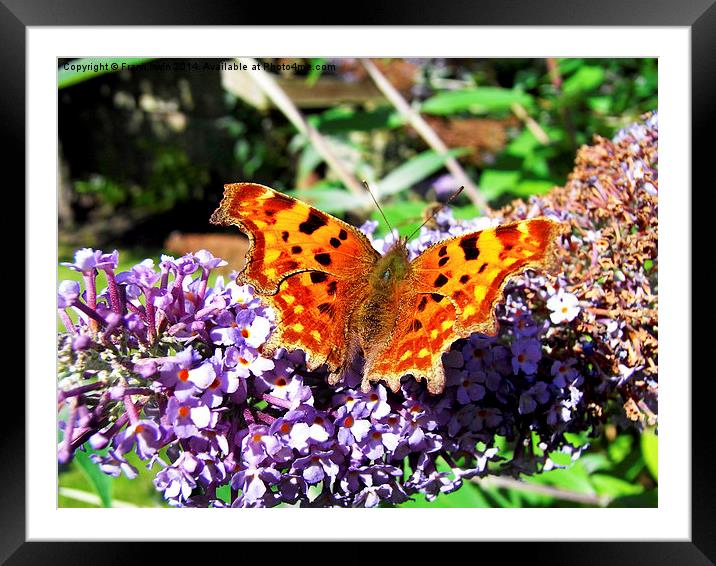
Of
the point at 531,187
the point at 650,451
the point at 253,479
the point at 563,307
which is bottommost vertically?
the point at 650,451

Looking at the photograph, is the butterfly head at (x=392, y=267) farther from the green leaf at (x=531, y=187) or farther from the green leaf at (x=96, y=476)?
the green leaf at (x=531, y=187)

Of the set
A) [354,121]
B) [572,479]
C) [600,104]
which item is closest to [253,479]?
[572,479]

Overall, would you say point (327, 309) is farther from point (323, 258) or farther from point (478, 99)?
point (478, 99)

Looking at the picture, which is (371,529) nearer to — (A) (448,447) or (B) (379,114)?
(A) (448,447)

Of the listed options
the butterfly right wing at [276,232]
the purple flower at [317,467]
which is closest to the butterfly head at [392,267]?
the butterfly right wing at [276,232]

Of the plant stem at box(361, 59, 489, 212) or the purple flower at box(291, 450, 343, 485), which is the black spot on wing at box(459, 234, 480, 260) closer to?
the purple flower at box(291, 450, 343, 485)

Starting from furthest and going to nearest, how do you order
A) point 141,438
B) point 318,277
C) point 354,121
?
point 354,121 < point 318,277 < point 141,438

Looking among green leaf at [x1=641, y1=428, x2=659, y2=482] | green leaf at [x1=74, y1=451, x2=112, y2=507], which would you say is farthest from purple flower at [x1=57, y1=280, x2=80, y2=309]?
green leaf at [x1=641, y1=428, x2=659, y2=482]
